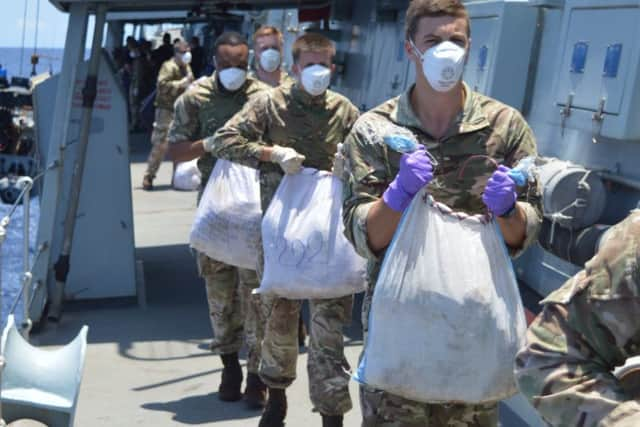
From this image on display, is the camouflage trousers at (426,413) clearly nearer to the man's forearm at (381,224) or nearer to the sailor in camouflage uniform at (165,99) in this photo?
the man's forearm at (381,224)

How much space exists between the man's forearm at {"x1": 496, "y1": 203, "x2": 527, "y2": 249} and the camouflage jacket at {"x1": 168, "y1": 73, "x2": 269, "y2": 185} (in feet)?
9.85

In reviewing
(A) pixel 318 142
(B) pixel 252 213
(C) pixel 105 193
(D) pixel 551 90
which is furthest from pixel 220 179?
(C) pixel 105 193

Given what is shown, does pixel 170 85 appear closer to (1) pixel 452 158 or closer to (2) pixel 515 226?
(1) pixel 452 158

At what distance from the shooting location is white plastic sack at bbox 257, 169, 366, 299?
14.3ft

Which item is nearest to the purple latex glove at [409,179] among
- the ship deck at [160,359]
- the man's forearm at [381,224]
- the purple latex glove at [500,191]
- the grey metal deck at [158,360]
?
the man's forearm at [381,224]

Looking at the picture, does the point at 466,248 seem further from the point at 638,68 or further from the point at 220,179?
A: the point at 220,179

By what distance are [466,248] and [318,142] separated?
2.05 metres

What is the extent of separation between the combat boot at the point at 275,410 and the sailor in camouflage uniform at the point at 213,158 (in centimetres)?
48

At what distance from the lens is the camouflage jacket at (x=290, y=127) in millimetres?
4758

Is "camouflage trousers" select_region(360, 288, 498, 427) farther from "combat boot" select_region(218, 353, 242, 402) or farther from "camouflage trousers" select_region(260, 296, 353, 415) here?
"combat boot" select_region(218, 353, 242, 402)

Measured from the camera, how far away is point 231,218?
5.33 metres

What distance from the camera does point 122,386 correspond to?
19.1 ft

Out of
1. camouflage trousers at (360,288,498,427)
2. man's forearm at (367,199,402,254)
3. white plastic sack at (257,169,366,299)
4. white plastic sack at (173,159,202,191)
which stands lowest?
white plastic sack at (173,159,202,191)

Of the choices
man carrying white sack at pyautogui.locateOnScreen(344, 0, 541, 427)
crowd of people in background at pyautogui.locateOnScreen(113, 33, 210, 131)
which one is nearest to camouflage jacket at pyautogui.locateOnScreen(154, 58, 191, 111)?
crowd of people in background at pyautogui.locateOnScreen(113, 33, 210, 131)
